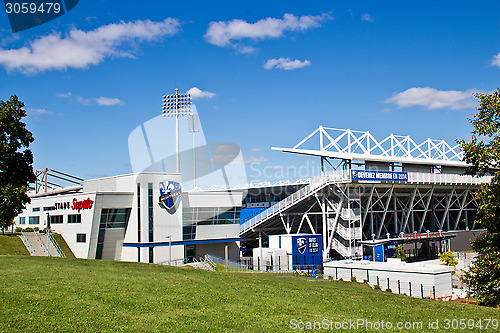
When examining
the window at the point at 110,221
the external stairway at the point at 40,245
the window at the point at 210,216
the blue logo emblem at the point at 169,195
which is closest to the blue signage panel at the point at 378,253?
the window at the point at 210,216

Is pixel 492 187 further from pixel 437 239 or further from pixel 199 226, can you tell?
pixel 437 239

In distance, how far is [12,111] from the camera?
3766 cm

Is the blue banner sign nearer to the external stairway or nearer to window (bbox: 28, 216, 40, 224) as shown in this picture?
the external stairway

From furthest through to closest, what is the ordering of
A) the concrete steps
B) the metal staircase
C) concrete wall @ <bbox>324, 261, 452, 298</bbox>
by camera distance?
the metal staircase < the concrete steps < concrete wall @ <bbox>324, 261, 452, 298</bbox>

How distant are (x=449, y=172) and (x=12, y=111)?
61.2 m

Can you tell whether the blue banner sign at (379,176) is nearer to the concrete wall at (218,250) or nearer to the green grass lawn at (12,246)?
the concrete wall at (218,250)

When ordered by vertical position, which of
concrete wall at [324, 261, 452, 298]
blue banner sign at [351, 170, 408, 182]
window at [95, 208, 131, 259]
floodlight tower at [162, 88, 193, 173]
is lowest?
concrete wall at [324, 261, 452, 298]

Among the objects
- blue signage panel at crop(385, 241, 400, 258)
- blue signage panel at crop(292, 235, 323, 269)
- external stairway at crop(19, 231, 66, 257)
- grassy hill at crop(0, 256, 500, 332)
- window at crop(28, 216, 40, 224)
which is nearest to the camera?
grassy hill at crop(0, 256, 500, 332)

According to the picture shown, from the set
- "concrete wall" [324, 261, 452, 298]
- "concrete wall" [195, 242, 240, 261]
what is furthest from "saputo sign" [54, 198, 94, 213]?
"concrete wall" [324, 261, 452, 298]

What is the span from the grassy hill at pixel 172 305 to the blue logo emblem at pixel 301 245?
83.4 feet

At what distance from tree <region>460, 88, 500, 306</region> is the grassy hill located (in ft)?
11.2

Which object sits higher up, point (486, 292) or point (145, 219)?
point (145, 219)

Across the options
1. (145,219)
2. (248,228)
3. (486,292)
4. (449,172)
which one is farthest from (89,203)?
(449,172)

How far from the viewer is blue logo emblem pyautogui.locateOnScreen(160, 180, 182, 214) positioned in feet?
176
